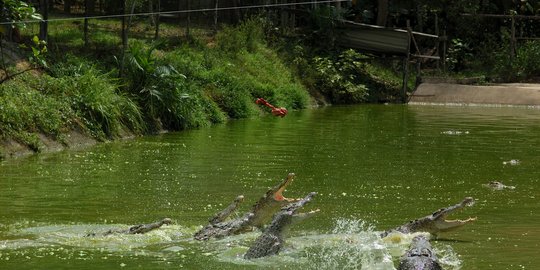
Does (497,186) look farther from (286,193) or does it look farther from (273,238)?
(273,238)

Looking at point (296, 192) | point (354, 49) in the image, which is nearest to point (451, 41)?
point (354, 49)

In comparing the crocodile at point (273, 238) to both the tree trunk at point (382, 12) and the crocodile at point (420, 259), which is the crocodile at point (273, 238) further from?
the tree trunk at point (382, 12)

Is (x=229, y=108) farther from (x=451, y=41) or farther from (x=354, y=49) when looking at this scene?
(x=451, y=41)

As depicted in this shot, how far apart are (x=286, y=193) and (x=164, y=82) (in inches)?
365

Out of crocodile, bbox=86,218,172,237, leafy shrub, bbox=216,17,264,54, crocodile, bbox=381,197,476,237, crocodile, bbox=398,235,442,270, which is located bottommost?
crocodile, bbox=86,218,172,237

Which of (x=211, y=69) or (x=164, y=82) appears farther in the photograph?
(x=211, y=69)

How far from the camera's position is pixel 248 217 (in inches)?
464

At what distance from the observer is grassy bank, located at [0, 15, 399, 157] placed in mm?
19812

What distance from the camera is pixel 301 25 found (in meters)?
38.1

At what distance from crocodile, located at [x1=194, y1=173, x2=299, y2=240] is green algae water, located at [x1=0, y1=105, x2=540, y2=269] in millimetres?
156

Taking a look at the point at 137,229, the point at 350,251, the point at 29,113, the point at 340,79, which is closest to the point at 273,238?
the point at 350,251

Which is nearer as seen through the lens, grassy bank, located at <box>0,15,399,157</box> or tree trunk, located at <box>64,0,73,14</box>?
grassy bank, located at <box>0,15,399,157</box>

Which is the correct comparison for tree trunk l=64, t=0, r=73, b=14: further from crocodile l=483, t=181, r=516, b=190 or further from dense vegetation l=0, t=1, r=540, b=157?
crocodile l=483, t=181, r=516, b=190

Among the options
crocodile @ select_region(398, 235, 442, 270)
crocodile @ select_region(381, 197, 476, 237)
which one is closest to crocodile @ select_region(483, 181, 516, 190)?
crocodile @ select_region(381, 197, 476, 237)
